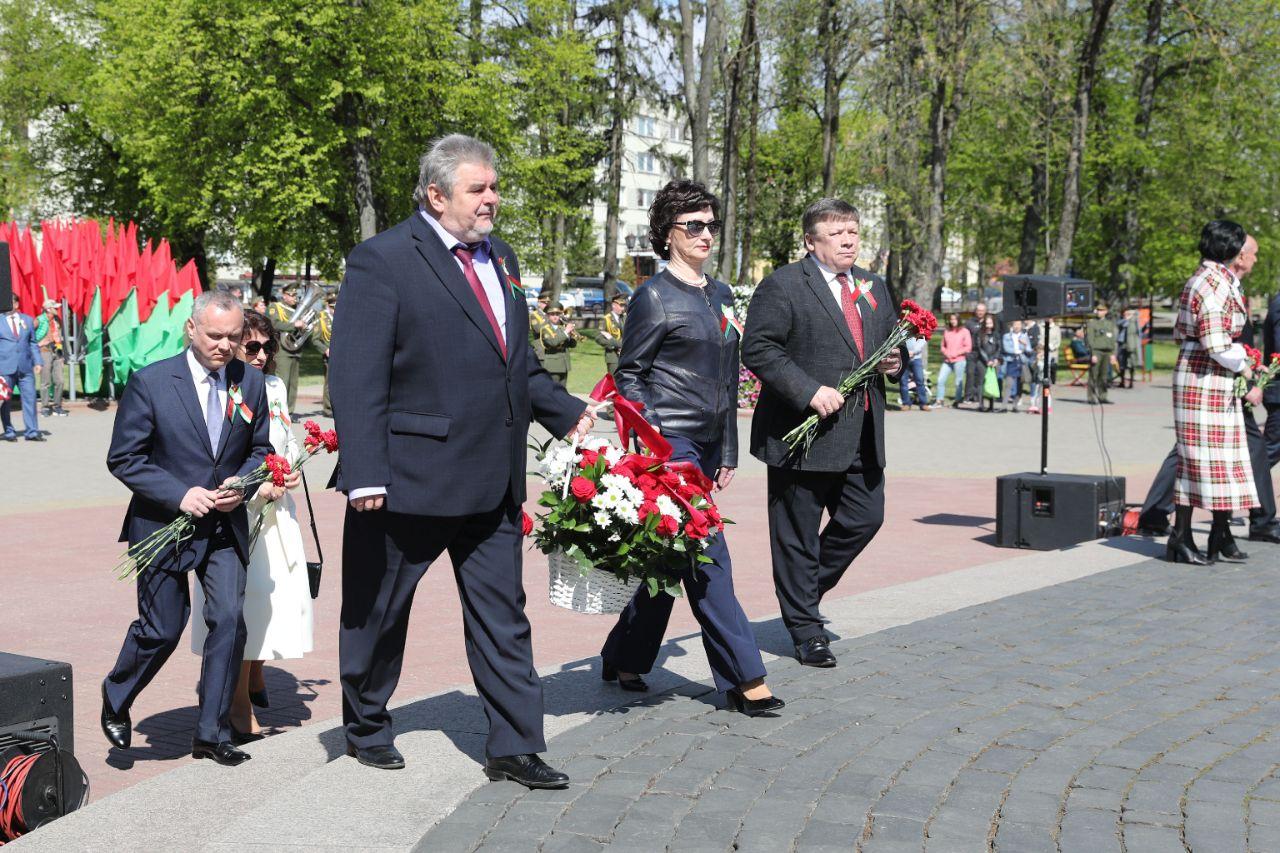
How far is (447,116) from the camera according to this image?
1446 inches

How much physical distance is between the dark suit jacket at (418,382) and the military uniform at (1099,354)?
71.7 ft

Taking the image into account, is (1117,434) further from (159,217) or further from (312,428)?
(159,217)

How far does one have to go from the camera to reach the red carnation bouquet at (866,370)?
6086mm

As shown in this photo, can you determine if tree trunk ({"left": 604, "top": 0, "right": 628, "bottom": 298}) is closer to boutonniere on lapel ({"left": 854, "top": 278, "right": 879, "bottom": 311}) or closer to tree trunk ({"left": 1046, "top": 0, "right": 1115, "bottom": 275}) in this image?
tree trunk ({"left": 1046, "top": 0, "right": 1115, "bottom": 275})

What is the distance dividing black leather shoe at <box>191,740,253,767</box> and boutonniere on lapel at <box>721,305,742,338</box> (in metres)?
2.27

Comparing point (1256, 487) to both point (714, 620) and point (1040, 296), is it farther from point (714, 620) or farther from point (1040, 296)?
point (714, 620)

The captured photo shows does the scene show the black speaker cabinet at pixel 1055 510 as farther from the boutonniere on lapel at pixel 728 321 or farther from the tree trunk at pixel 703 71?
the tree trunk at pixel 703 71

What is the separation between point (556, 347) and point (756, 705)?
18.1m

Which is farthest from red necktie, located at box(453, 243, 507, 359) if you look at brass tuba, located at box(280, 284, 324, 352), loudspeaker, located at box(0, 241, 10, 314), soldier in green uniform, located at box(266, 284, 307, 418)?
soldier in green uniform, located at box(266, 284, 307, 418)

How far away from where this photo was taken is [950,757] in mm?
4758

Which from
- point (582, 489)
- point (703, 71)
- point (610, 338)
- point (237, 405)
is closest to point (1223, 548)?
point (582, 489)

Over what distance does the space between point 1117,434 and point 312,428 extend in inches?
653

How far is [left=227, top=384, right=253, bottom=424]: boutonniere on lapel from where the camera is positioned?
5305 mm

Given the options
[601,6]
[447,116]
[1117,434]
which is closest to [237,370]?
[1117,434]
